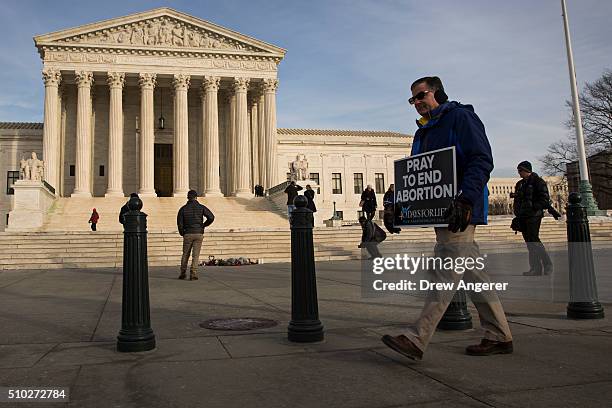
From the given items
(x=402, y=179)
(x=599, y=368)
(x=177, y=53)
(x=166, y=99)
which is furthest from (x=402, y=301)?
(x=166, y=99)

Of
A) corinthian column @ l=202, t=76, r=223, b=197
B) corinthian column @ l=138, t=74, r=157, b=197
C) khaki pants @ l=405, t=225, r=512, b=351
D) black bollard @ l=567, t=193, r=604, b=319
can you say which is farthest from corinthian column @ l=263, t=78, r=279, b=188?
khaki pants @ l=405, t=225, r=512, b=351

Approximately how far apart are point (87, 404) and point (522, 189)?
8917mm

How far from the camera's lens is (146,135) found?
129 ft

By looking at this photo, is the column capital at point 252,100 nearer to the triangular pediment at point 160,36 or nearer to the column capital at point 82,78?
the triangular pediment at point 160,36

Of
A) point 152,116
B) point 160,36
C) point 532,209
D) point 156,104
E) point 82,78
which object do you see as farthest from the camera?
→ point 156,104

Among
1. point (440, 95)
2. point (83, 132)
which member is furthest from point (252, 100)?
point (440, 95)

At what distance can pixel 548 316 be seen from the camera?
5.71m

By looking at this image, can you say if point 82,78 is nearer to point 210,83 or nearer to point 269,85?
point 210,83

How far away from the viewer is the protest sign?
13.1 ft

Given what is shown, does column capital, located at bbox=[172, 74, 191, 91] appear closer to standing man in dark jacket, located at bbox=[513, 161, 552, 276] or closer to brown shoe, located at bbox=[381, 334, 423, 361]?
standing man in dark jacket, located at bbox=[513, 161, 552, 276]

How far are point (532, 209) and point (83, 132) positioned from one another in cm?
Answer: 3618

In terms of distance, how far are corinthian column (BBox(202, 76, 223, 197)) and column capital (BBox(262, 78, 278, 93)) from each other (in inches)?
151

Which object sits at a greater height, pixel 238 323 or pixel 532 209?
pixel 532 209

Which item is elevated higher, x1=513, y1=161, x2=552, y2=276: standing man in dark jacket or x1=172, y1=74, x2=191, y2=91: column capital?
x1=172, y1=74, x2=191, y2=91: column capital
